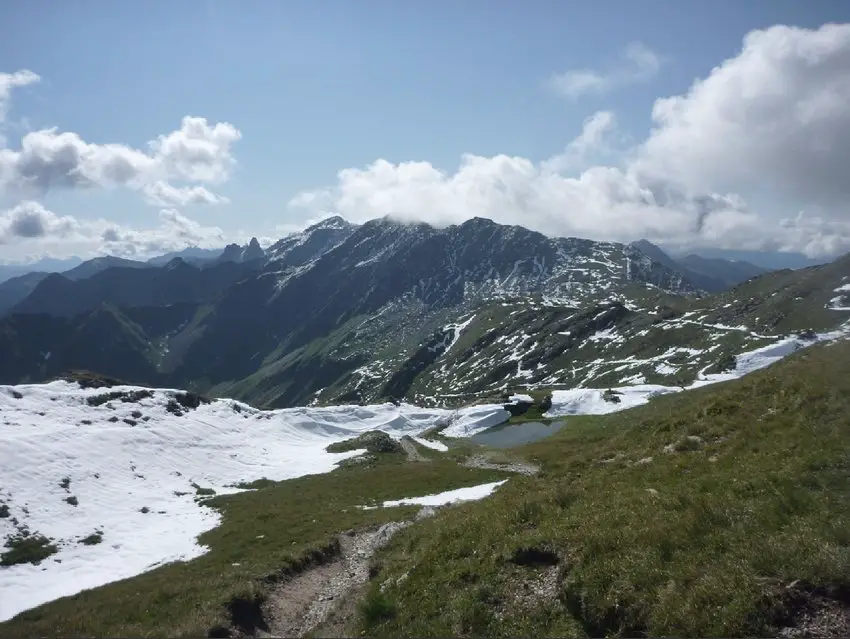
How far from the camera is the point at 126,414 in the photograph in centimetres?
7369

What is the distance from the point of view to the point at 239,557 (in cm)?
3419

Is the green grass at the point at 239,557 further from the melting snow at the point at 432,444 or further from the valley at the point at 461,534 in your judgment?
the melting snow at the point at 432,444

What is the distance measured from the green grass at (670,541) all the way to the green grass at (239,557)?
26.3 feet

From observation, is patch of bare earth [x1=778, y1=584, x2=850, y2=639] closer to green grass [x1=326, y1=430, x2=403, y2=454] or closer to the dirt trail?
the dirt trail

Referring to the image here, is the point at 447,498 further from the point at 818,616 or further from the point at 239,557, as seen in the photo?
the point at 818,616

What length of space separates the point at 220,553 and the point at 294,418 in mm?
65329

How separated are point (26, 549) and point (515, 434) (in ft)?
268

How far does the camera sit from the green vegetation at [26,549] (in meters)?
38.6

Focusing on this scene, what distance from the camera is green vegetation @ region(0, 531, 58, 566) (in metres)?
38.6

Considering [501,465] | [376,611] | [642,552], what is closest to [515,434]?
[501,465]

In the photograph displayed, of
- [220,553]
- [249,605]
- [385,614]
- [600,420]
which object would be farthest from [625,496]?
[600,420]

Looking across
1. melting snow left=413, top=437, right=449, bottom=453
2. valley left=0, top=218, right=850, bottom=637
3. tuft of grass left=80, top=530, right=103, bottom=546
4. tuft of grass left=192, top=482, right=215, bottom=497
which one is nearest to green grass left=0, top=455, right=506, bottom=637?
valley left=0, top=218, right=850, bottom=637

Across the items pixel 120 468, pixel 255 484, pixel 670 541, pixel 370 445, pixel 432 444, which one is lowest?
pixel 432 444

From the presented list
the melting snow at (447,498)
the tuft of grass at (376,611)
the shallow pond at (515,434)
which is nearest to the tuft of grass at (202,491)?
the melting snow at (447,498)
